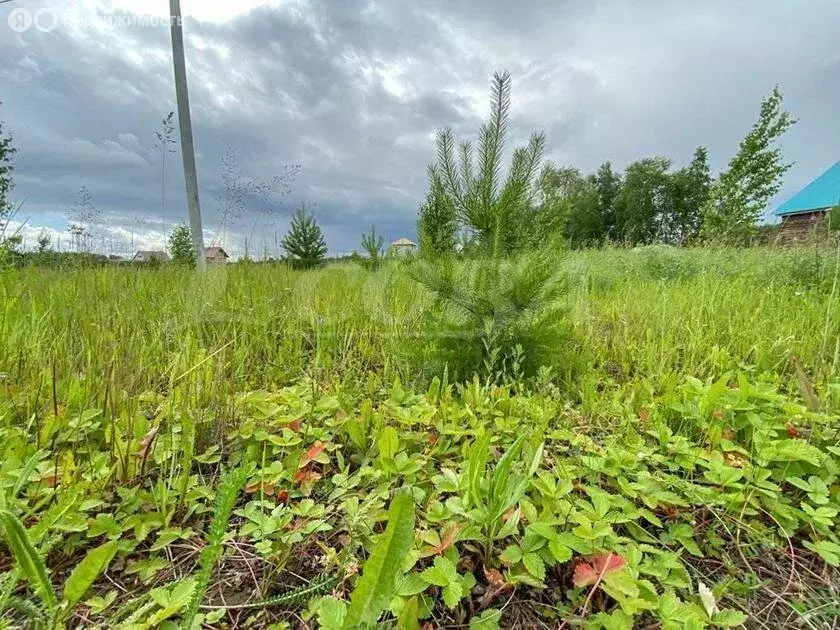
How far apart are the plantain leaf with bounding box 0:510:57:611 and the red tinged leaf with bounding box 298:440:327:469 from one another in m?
0.55

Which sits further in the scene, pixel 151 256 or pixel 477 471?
pixel 151 256

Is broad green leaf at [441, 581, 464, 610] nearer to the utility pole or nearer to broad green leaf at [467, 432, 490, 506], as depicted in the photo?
broad green leaf at [467, 432, 490, 506]

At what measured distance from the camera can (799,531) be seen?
1049 millimetres

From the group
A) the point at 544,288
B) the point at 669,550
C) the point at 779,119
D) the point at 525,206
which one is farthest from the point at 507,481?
the point at 779,119

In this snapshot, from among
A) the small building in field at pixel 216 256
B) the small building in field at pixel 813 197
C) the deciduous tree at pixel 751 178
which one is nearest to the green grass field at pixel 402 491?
the small building in field at pixel 216 256

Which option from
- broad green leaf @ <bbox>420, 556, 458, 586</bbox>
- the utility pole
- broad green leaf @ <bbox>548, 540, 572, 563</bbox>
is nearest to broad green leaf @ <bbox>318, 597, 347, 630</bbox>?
broad green leaf @ <bbox>420, 556, 458, 586</bbox>

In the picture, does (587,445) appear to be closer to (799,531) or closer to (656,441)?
(656,441)

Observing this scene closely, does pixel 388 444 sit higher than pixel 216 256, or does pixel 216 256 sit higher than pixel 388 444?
pixel 216 256

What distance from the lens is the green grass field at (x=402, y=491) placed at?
745mm

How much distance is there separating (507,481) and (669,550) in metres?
0.44

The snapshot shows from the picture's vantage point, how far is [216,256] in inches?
169

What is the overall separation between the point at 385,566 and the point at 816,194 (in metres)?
34.6

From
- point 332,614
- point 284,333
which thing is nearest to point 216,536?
point 332,614

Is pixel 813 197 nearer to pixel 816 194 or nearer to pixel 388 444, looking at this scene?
pixel 816 194
